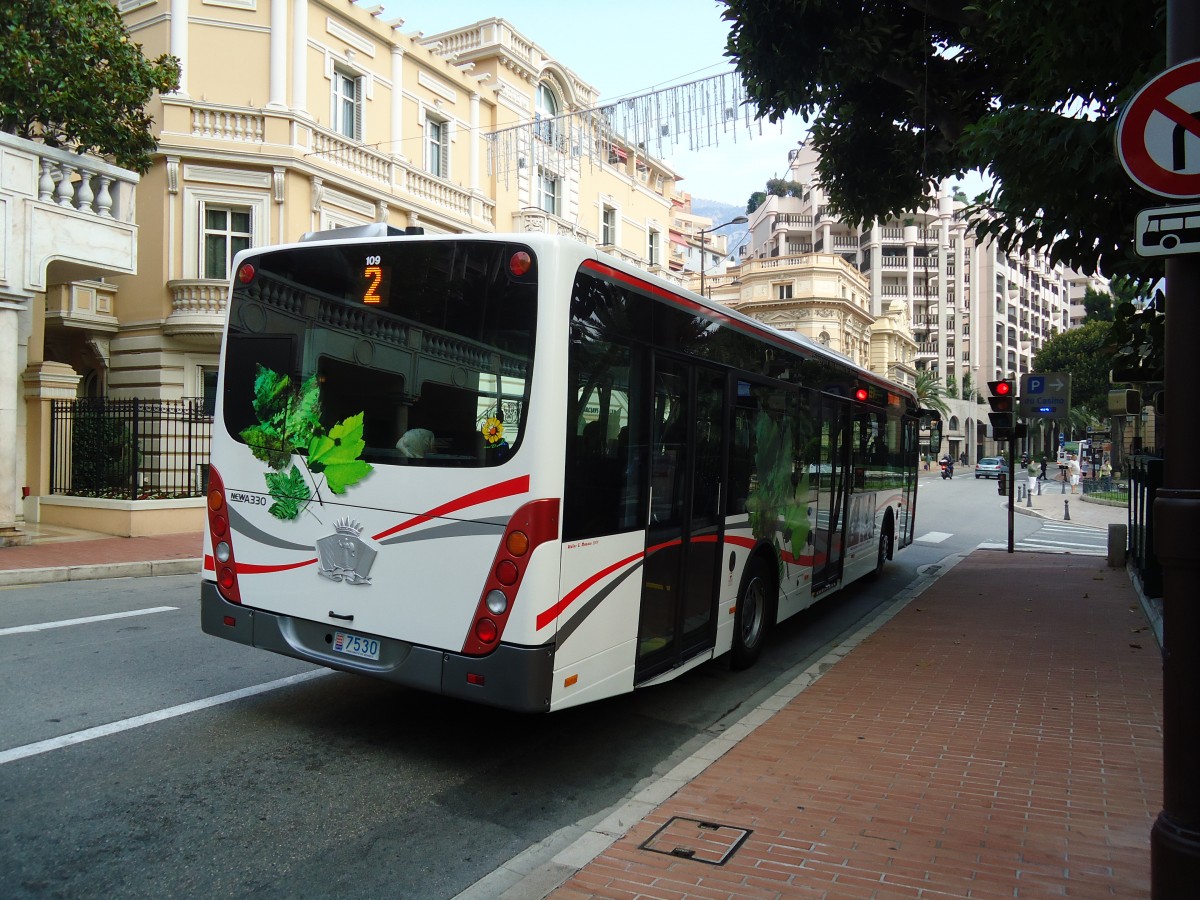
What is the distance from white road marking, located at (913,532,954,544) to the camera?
2075 cm

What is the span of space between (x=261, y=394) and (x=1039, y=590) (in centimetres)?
1077

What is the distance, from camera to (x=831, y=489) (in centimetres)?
976

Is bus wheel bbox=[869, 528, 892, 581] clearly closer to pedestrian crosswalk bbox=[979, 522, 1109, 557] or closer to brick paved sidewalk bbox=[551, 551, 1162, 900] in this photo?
brick paved sidewalk bbox=[551, 551, 1162, 900]

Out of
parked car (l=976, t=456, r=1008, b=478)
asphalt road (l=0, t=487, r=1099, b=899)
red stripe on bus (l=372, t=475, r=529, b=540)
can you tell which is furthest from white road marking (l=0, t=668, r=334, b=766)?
parked car (l=976, t=456, r=1008, b=478)

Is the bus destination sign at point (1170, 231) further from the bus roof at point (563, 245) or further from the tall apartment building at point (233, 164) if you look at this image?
the tall apartment building at point (233, 164)

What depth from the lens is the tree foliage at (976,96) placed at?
6293mm

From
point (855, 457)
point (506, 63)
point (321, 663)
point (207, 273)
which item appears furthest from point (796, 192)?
point (321, 663)

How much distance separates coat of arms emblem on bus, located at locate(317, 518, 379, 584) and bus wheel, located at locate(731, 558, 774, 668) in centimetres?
327

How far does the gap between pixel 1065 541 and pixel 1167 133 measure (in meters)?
20.7

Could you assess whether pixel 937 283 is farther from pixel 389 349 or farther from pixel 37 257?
pixel 389 349

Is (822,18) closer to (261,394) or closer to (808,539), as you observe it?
(808,539)

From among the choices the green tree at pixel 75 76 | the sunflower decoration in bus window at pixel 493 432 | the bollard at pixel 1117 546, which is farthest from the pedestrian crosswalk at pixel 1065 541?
the green tree at pixel 75 76

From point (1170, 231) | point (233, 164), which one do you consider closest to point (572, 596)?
point (1170, 231)

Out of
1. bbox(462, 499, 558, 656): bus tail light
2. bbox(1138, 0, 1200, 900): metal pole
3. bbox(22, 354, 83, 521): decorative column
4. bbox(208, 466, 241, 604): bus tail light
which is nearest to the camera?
bbox(1138, 0, 1200, 900): metal pole
